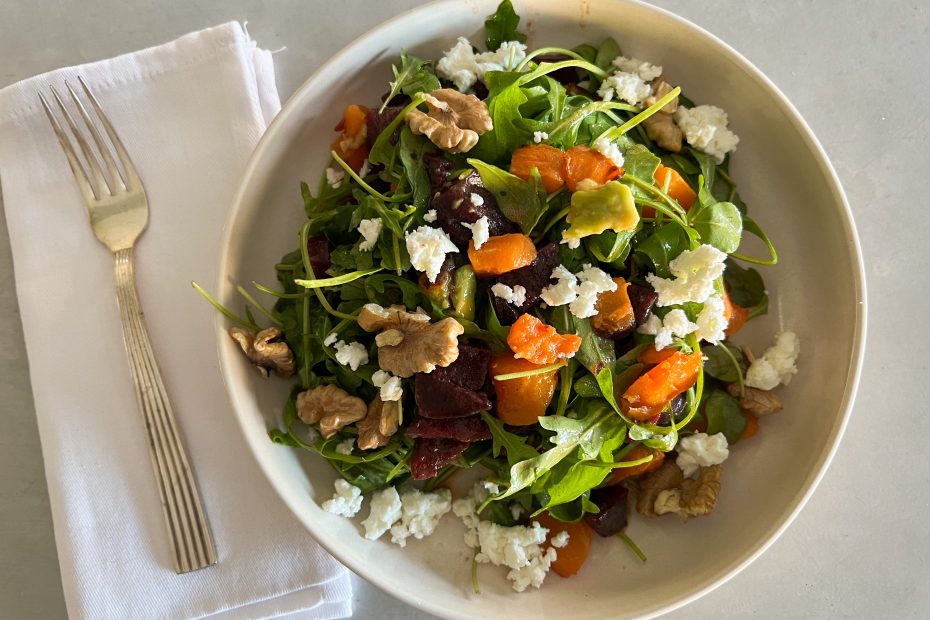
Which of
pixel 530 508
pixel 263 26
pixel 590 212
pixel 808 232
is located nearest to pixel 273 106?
pixel 263 26

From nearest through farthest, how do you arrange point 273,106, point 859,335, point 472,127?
point 472,127, point 859,335, point 273,106

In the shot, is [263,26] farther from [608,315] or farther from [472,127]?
[608,315]

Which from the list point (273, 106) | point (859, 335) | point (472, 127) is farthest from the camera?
point (273, 106)

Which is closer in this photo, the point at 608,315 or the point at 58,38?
the point at 608,315

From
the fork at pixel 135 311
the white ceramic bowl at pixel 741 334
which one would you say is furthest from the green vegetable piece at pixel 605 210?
the fork at pixel 135 311

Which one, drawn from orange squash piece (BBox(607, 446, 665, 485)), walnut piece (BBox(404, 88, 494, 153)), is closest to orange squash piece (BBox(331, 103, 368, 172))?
walnut piece (BBox(404, 88, 494, 153))

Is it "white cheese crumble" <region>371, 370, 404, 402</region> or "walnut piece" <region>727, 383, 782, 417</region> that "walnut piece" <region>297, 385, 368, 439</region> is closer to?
"white cheese crumble" <region>371, 370, 404, 402</region>

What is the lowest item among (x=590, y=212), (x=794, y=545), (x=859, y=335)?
(x=794, y=545)
